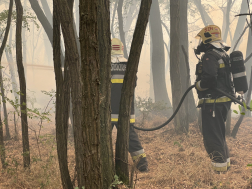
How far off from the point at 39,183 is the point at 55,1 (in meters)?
2.39

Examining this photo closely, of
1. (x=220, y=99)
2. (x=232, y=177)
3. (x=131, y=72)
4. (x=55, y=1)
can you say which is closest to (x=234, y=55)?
(x=220, y=99)

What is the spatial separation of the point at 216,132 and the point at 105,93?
2427 millimetres

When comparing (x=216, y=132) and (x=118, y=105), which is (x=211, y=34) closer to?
(x=216, y=132)

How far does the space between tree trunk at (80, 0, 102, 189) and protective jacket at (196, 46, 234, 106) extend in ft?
9.14

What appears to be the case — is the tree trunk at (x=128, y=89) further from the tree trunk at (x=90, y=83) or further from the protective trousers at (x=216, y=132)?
the protective trousers at (x=216, y=132)

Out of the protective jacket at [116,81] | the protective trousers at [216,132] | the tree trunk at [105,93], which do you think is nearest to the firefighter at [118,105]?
the protective jacket at [116,81]

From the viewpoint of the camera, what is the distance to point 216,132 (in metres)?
4.07

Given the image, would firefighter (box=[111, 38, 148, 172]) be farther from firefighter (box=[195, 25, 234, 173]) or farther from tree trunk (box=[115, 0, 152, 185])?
tree trunk (box=[115, 0, 152, 185])

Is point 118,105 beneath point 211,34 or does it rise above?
beneath

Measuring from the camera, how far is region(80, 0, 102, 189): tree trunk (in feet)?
5.03

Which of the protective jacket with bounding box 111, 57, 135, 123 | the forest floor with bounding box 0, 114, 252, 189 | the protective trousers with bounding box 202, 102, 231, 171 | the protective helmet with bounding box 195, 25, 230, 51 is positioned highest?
the protective helmet with bounding box 195, 25, 230, 51

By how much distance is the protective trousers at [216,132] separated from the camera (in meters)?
3.98

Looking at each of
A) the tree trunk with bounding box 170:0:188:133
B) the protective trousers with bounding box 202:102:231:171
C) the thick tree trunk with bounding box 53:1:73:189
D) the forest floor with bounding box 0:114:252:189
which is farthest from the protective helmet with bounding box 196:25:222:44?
the thick tree trunk with bounding box 53:1:73:189

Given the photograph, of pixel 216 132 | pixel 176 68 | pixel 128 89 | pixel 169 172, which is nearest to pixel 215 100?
pixel 216 132
